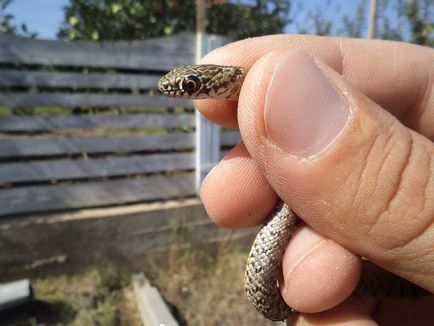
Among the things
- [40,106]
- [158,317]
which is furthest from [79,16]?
[158,317]

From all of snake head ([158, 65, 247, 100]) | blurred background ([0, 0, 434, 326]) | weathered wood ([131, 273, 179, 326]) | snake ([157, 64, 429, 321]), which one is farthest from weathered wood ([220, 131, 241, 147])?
snake head ([158, 65, 247, 100])

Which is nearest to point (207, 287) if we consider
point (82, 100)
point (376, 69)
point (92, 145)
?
point (92, 145)

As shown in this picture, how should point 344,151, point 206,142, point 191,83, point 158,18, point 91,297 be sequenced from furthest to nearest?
point 158,18
point 206,142
point 91,297
point 191,83
point 344,151

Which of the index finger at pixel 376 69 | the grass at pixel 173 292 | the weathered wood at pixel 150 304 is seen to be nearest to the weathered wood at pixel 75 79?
the grass at pixel 173 292

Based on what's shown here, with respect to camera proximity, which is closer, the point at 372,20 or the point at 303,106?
the point at 303,106

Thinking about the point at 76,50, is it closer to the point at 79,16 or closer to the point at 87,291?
the point at 79,16

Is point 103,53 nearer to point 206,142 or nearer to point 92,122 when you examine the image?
point 92,122

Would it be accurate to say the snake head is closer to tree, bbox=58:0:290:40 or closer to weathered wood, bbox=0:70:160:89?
weathered wood, bbox=0:70:160:89

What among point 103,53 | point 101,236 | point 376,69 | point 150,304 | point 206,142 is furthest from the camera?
point 206,142
